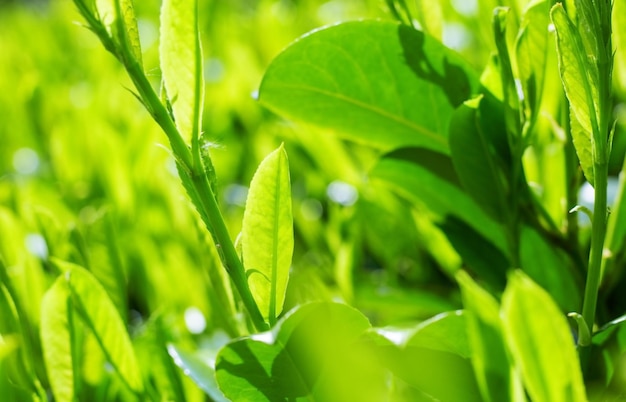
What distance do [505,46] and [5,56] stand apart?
260 cm

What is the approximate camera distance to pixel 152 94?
73 cm

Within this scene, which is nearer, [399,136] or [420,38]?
[420,38]

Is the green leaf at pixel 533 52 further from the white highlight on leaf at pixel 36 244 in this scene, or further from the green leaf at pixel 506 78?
the white highlight on leaf at pixel 36 244

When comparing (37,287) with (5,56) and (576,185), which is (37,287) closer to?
(576,185)

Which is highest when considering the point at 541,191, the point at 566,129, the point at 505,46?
the point at 505,46

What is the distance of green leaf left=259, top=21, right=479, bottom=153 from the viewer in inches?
40.1

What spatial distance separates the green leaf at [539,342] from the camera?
529 millimetres

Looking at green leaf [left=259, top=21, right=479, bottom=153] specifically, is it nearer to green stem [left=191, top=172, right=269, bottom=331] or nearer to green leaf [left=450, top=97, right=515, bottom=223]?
green leaf [left=450, top=97, right=515, bottom=223]

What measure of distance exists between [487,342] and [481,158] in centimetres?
43

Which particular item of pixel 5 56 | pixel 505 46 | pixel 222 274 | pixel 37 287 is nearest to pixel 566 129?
pixel 505 46

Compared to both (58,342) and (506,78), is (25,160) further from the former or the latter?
(506,78)

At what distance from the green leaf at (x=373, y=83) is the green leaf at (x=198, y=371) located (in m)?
0.36

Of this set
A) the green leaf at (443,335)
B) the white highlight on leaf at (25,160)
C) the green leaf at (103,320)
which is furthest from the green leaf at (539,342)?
the white highlight on leaf at (25,160)

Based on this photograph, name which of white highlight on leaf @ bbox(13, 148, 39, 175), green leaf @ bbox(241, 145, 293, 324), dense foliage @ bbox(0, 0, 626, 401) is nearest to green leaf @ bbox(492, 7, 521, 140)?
dense foliage @ bbox(0, 0, 626, 401)
